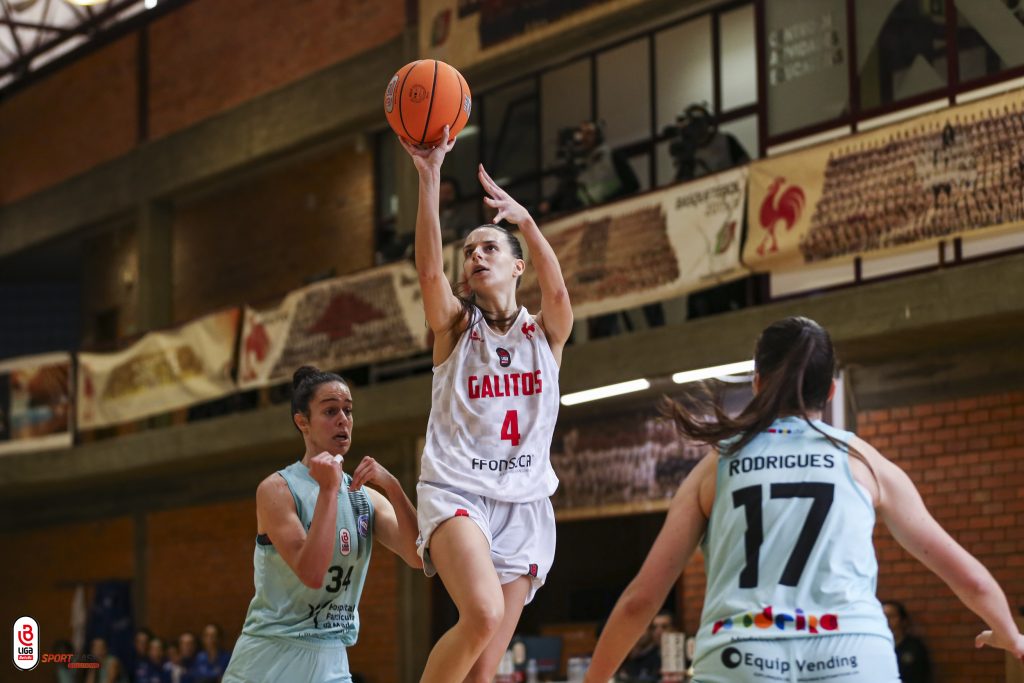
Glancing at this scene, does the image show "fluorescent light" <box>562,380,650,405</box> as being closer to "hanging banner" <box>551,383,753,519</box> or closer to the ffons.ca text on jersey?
"hanging banner" <box>551,383,753,519</box>

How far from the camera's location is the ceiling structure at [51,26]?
2259 cm

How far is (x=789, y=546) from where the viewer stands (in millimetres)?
3621

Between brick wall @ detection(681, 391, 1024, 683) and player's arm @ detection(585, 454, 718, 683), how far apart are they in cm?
947

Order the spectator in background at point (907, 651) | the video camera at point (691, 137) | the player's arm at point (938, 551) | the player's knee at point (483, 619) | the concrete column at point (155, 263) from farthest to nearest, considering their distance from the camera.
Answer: the concrete column at point (155, 263) < the video camera at point (691, 137) < the spectator in background at point (907, 651) < the player's knee at point (483, 619) < the player's arm at point (938, 551)

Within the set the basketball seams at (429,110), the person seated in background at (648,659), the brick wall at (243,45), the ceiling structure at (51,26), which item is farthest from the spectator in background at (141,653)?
the basketball seams at (429,110)

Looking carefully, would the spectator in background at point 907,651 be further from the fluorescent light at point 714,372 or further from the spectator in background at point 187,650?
the spectator in background at point 187,650

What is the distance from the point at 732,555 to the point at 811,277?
1022cm

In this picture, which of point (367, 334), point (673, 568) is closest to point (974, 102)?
→ point (367, 334)

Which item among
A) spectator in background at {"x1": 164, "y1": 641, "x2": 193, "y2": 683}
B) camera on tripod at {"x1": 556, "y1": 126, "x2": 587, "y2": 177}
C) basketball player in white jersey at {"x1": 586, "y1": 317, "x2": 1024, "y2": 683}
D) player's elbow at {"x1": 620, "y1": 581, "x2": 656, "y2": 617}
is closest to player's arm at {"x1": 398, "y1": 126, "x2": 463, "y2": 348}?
basketball player in white jersey at {"x1": 586, "y1": 317, "x2": 1024, "y2": 683}

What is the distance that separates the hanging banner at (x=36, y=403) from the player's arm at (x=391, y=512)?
16.1 m

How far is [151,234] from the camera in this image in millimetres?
23094

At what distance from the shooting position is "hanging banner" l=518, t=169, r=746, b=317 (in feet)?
44.4

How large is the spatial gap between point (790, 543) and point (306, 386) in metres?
3.00

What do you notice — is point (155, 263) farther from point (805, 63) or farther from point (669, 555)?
point (669, 555)
